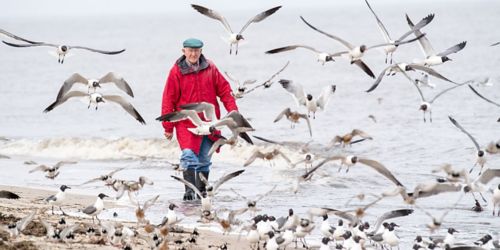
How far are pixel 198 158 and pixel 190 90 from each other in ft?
2.63

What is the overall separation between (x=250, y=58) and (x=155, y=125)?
29.6 metres

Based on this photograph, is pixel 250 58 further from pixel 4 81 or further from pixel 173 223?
pixel 173 223

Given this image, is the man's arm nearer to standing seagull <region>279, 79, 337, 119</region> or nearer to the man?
the man

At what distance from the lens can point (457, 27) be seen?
70.8 m

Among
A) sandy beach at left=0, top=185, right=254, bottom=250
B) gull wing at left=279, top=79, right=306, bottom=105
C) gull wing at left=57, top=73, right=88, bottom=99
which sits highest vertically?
gull wing at left=279, top=79, right=306, bottom=105

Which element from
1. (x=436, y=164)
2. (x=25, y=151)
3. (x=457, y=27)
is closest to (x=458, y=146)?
(x=436, y=164)

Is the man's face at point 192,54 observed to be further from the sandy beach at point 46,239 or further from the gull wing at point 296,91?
the sandy beach at point 46,239

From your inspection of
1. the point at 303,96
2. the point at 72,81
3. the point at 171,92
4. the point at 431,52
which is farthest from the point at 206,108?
the point at 431,52

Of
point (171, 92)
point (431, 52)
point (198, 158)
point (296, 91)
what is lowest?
point (198, 158)

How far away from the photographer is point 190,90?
11.0 m

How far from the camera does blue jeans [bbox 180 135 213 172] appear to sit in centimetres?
1113

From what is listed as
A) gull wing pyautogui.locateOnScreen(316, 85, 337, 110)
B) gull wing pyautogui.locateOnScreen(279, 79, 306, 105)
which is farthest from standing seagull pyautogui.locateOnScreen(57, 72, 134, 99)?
gull wing pyautogui.locateOnScreen(316, 85, 337, 110)

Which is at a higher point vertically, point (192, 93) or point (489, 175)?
point (192, 93)

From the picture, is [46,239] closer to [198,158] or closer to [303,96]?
[198,158]
